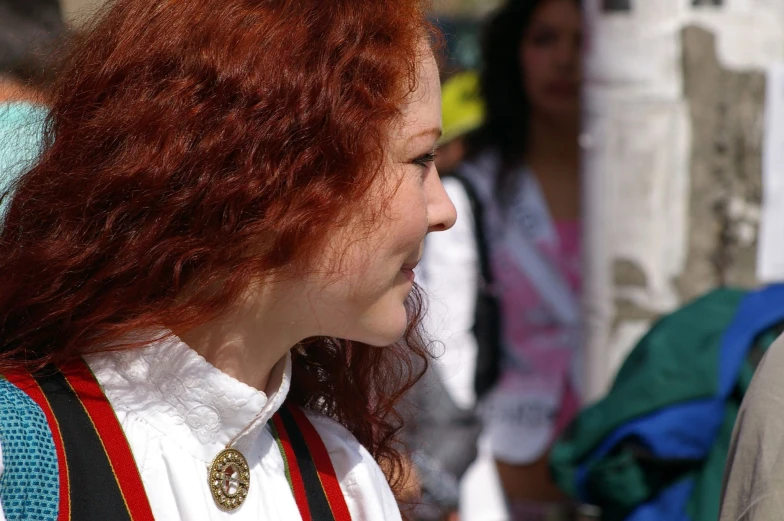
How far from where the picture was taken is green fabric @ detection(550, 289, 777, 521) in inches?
81.4

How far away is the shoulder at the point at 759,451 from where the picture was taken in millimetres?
1239

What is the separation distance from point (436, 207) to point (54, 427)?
58 cm

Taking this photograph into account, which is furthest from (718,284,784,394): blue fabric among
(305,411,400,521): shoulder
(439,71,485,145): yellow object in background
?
(439,71,485,145): yellow object in background

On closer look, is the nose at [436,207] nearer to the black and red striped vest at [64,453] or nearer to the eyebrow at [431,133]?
the eyebrow at [431,133]

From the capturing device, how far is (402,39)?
121 centimetres

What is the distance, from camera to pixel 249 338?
1.23 meters

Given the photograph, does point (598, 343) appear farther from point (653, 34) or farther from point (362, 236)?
point (362, 236)

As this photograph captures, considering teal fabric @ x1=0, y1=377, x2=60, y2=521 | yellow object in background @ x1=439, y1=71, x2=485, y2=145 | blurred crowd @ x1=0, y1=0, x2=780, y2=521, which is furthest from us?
yellow object in background @ x1=439, y1=71, x2=485, y2=145

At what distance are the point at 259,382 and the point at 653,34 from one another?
1687mm

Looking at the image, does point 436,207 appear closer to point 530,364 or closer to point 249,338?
point 249,338

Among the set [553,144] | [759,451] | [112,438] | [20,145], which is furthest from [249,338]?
[553,144]

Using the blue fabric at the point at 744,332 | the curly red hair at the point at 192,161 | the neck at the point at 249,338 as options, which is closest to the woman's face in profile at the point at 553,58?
the blue fabric at the point at 744,332

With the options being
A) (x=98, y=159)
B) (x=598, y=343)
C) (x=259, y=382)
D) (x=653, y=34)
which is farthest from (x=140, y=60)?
(x=598, y=343)

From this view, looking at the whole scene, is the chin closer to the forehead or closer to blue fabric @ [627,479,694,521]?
the forehead
